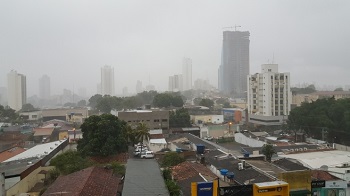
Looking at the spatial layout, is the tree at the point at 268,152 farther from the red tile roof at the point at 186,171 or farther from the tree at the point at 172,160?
the tree at the point at 172,160

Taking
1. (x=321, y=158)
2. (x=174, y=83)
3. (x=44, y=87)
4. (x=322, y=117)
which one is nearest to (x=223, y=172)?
(x=321, y=158)

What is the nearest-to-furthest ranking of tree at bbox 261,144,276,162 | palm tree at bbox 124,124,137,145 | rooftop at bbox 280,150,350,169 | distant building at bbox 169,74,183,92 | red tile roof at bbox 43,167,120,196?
red tile roof at bbox 43,167,120,196 < rooftop at bbox 280,150,350,169 < tree at bbox 261,144,276,162 < palm tree at bbox 124,124,137,145 < distant building at bbox 169,74,183,92

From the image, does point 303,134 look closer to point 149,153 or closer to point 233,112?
point 149,153

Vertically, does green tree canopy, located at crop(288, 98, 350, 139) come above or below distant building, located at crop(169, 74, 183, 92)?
below

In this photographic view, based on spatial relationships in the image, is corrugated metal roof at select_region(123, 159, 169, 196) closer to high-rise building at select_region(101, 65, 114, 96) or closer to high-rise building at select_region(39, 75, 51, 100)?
high-rise building at select_region(101, 65, 114, 96)

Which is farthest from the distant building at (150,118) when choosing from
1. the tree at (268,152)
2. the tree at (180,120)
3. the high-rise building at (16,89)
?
the high-rise building at (16,89)

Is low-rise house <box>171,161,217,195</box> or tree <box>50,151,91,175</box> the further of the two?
tree <box>50,151,91,175</box>

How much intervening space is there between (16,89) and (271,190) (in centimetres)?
8156

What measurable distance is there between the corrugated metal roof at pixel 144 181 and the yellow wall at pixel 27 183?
4187 mm

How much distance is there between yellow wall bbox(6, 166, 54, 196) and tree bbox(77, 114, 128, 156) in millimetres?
2562

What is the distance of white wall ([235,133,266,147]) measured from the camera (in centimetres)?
2501

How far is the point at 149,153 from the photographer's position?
18.8 m

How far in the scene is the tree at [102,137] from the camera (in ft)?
61.6

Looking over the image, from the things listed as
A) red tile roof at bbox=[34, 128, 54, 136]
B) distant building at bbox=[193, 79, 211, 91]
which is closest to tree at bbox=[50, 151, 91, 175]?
red tile roof at bbox=[34, 128, 54, 136]
